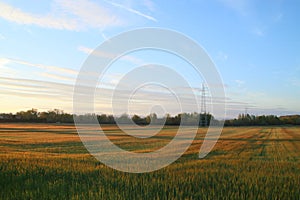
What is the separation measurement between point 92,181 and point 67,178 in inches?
39.3

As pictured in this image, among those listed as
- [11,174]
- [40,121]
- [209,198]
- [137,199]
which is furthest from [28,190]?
[40,121]

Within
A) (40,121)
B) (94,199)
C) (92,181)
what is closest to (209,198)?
(94,199)

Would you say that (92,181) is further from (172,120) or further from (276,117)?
(276,117)

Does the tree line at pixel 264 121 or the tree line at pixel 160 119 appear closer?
the tree line at pixel 160 119

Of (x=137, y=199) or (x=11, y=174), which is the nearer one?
(x=137, y=199)

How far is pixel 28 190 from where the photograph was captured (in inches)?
302

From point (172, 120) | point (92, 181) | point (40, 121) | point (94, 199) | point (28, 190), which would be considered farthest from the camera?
point (172, 120)

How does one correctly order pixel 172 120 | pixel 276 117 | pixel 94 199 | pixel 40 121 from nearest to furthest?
pixel 94 199
pixel 40 121
pixel 172 120
pixel 276 117

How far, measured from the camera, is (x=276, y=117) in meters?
131

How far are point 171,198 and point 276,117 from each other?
136 metres

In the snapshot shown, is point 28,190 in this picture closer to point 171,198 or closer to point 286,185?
point 171,198

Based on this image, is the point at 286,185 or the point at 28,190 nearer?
the point at 28,190

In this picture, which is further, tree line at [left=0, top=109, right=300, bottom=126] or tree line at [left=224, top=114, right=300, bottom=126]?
tree line at [left=224, top=114, right=300, bottom=126]

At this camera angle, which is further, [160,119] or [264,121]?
[264,121]
